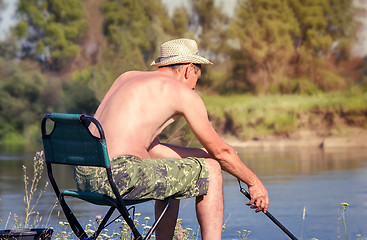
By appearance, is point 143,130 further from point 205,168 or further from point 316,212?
point 316,212

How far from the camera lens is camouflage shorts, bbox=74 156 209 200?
312 centimetres

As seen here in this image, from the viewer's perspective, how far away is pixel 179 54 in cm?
351

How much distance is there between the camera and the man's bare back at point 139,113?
10.6 ft

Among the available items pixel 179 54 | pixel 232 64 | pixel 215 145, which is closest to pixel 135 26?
pixel 232 64

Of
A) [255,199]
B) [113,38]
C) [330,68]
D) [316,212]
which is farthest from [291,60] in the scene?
[255,199]

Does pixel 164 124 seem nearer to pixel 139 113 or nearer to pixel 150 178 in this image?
pixel 139 113

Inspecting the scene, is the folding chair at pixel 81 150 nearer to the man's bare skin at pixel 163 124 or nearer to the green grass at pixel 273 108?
the man's bare skin at pixel 163 124

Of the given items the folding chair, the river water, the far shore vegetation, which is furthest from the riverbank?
the folding chair

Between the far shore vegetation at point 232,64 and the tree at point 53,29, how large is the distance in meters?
0.04

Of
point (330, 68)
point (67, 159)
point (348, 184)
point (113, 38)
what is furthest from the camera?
point (330, 68)

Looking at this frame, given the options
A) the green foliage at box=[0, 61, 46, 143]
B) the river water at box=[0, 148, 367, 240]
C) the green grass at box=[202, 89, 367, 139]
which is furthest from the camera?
the green foliage at box=[0, 61, 46, 143]

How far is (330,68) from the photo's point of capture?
2242 centimetres

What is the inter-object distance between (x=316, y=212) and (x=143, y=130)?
13.9 ft

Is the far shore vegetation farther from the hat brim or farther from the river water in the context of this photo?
the hat brim
